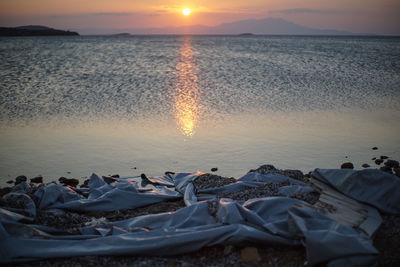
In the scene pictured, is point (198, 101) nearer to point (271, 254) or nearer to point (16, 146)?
point (16, 146)

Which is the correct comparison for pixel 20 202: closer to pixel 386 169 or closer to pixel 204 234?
pixel 204 234

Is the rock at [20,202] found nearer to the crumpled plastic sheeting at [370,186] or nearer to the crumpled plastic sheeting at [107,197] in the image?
the crumpled plastic sheeting at [107,197]

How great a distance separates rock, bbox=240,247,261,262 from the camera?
3.93 m

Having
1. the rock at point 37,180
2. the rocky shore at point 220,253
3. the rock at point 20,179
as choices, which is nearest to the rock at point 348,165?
the rocky shore at point 220,253

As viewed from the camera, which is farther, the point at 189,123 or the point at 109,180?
the point at 189,123

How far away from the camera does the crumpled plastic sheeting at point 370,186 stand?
462 cm

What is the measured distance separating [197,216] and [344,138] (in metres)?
6.99

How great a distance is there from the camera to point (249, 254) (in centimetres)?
397

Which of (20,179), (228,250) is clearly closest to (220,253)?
(228,250)

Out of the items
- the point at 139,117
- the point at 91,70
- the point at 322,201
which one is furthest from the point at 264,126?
the point at 91,70

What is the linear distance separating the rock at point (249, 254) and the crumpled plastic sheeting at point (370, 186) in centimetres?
175

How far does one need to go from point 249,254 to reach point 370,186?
2.16m

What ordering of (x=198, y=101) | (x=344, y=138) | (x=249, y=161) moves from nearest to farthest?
(x=249, y=161) → (x=344, y=138) → (x=198, y=101)

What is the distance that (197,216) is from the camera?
4570mm
